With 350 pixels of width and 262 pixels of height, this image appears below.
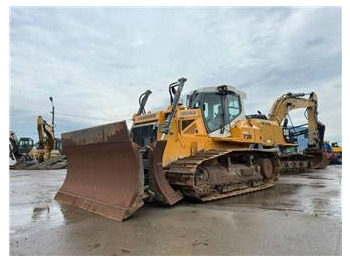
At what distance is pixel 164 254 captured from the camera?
361 centimetres

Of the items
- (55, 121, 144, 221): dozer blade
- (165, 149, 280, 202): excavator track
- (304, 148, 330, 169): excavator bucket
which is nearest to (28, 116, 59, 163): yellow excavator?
(304, 148, 330, 169): excavator bucket

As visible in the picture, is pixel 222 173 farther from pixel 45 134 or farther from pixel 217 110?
pixel 45 134

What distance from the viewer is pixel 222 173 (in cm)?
763

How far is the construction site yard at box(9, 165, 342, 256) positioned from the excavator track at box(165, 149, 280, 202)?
1.30 ft

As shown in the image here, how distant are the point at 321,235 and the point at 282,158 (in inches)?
406

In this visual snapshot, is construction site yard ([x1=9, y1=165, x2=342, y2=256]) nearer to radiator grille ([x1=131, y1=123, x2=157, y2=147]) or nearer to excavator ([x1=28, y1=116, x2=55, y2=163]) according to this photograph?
radiator grille ([x1=131, y1=123, x2=157, y2=147])

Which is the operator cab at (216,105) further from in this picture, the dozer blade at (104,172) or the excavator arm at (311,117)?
the excavator arm at (311,117)

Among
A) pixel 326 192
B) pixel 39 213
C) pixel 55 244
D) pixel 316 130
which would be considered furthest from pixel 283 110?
pixel 55 244

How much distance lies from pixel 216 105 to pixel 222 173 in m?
1.97

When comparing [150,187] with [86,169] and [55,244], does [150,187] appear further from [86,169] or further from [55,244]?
[55,244]

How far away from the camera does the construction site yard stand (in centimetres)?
376

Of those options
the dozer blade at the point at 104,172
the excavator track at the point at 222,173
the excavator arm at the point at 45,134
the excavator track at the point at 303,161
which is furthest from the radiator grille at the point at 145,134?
the excavator arm at the point at 45,134

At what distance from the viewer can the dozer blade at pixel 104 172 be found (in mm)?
5469

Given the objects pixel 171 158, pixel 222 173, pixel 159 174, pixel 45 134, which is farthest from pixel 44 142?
pixel 159 174
